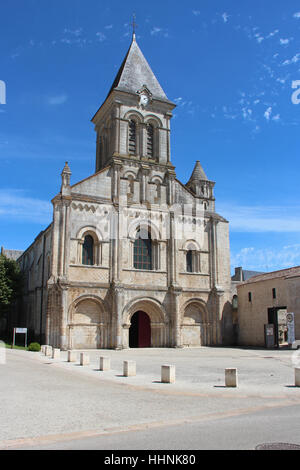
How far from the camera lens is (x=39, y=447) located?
6.81 metres

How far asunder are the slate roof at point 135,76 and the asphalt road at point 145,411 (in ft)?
93.5

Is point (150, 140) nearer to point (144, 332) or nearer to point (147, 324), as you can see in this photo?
point (147, 324)

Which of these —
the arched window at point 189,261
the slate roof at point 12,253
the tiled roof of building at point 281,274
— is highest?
the slate roof at point 12,253

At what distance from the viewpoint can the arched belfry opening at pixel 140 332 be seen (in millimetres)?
34031

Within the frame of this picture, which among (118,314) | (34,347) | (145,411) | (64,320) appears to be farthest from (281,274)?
(145,411)

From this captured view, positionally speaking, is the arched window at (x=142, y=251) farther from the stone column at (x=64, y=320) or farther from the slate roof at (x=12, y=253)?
the slate roof at (x=12, y=253)

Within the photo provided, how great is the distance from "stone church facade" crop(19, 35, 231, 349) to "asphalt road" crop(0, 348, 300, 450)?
47.5ft

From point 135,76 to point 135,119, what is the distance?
16.2 ft

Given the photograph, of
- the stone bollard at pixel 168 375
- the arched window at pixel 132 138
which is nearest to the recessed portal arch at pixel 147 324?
the arched window at pixel 132 138

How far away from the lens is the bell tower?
36062 mm

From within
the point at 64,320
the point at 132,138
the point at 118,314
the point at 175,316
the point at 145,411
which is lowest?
the point at 145,411

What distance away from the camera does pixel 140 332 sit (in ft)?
112

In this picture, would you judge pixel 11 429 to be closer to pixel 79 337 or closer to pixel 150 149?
pixel 79 337
